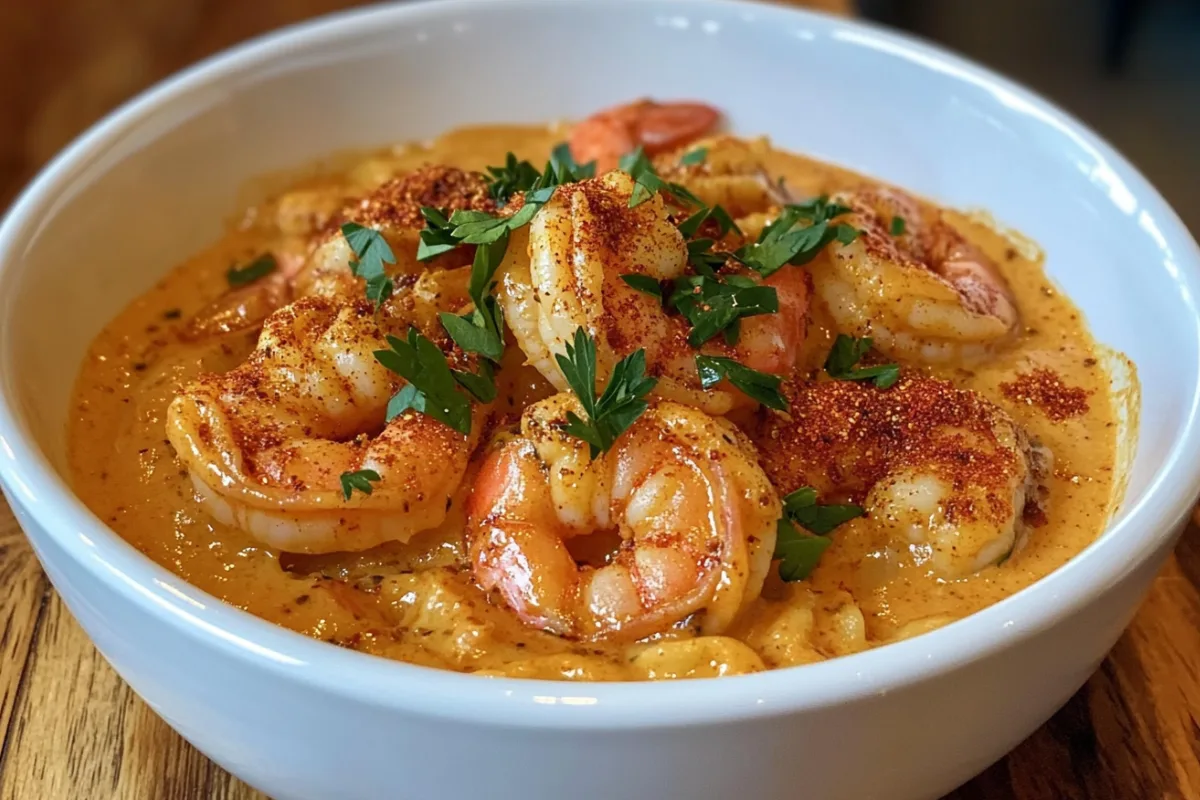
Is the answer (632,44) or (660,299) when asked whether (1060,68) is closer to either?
(632,44)

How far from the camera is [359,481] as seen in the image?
186cm

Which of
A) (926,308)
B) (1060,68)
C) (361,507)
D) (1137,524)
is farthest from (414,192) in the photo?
(1060,68)

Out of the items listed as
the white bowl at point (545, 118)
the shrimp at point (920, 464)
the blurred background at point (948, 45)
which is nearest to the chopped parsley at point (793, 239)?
the shrimp at point (920, 464)

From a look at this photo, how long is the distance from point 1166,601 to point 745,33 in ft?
6.21

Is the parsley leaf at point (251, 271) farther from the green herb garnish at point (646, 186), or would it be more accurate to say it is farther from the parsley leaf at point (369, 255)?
the green herb garnish at point (646, 186)

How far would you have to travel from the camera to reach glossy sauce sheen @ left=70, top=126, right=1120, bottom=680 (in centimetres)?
176

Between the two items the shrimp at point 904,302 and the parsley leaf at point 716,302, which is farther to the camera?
the shrimp at point 904,302

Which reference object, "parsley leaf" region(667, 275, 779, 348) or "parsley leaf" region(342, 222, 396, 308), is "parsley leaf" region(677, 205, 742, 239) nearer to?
"parsley leaf" region(667, 275, 779, 348)

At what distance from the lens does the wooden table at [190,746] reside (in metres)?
1.82

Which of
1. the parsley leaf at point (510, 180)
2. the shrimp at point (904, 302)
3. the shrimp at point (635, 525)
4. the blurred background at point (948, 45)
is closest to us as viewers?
the shrimp at point (635, 525)

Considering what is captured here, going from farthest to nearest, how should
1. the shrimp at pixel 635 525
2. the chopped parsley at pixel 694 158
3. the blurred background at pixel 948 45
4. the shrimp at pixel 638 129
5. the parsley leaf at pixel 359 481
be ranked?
the blurred background at pixel 948 45
the shrimp at pixel 638 129
the chopped parsley at pixel 694 158
the parsley leaf at pixel 359 481
the shrimp at pixel 635 525

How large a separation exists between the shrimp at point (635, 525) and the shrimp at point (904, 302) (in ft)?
1.73

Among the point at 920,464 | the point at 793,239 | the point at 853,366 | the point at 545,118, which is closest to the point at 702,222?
the point at 793,239

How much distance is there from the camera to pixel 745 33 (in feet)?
10.8
